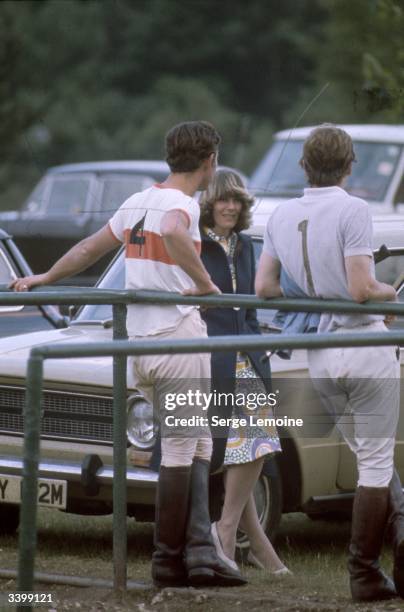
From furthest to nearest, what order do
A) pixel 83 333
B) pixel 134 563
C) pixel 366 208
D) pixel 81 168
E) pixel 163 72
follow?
1. pixel 163 72
2. pixel 81 168
3. pixel 83 333
4. pixel 134 563
5. pixel 366 208

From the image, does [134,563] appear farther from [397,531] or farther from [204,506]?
[397,531]

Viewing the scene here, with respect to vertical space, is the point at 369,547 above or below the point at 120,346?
below

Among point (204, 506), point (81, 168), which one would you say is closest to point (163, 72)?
point (81, 168)

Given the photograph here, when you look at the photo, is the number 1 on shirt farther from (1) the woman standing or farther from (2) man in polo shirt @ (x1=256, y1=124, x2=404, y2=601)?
(1) the woman standing

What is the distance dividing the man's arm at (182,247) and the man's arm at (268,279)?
0.18 meters

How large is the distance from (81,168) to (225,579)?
13.8m

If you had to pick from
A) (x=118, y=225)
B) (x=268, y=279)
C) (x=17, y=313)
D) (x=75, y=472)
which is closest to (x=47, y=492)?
(x=75, y=472)

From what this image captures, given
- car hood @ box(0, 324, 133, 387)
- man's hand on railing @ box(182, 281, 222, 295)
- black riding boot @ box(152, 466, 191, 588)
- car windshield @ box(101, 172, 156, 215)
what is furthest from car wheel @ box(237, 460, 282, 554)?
car windshield @ box(101, 172, 156, 215)

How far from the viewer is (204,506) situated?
19.3ft

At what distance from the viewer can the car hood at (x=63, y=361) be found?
7.03m

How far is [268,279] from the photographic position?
573 centimetres

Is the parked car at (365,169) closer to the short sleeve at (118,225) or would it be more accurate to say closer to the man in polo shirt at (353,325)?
the short sleeve at (118,225)

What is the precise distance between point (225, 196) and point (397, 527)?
179 centimetres

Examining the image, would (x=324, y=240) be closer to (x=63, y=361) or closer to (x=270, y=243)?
(x=270, y=243)
